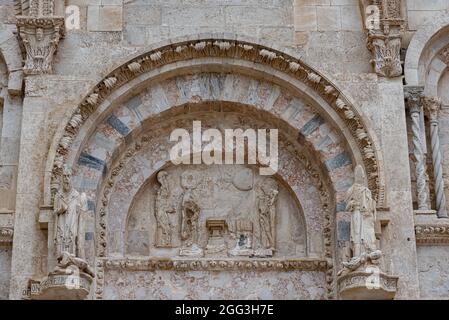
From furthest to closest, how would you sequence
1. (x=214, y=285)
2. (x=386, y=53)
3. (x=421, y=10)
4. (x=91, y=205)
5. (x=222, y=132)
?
(x=421, y=10) < (x=222, y=132) < (x=386, y=53) < (x=214, y=285) < (x=91, y=205)

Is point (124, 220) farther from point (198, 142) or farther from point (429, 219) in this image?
point (429, 219)

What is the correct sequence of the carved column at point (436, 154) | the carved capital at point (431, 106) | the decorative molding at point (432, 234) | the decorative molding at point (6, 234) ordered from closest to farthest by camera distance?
the decorative molding at point (6, 234)
the decorative molding at point (432, 234)
the carved column at point (436, 154)
the carved capital at point (431, 106)

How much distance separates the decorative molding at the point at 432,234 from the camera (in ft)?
43.0

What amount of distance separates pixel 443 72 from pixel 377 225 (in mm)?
2553

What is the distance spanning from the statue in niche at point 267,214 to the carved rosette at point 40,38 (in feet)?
10.1

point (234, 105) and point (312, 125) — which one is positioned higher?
point (234, 105)

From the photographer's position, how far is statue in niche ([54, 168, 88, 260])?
12484 mm

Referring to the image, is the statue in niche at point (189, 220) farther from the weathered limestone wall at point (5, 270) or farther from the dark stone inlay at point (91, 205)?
the weathered limestone wall at point (5, 270)

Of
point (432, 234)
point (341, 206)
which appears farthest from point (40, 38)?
point (432, 234)

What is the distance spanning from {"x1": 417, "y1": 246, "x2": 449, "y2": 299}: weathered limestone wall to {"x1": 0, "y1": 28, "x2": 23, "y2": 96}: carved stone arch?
5.39 meters

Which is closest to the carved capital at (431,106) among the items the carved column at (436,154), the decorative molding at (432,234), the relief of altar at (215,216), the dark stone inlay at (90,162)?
the carved column at (436,154)

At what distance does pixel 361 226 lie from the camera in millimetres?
12625

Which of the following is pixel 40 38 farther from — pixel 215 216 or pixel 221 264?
pixel 221 264

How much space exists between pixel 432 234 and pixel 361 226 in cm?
106
